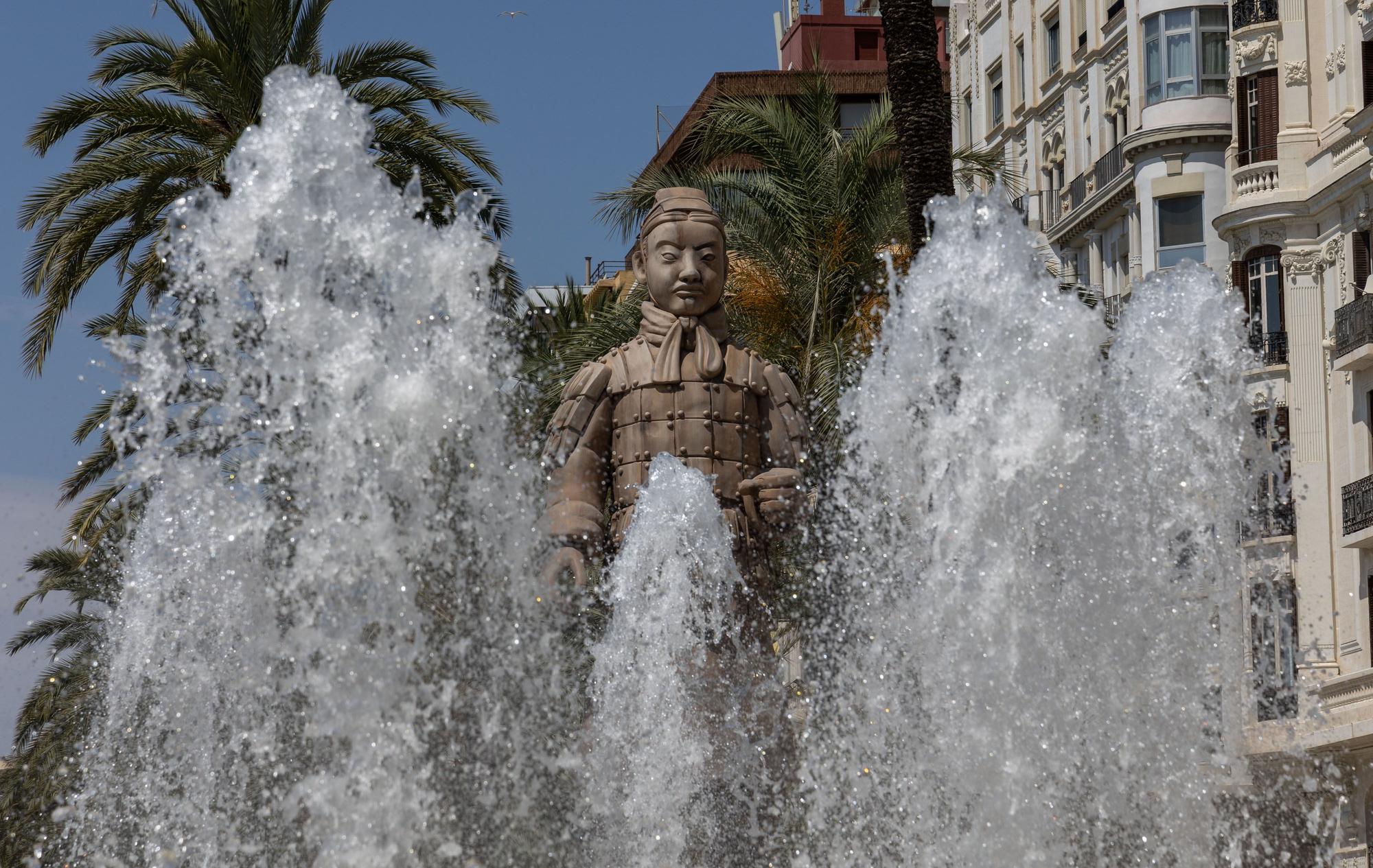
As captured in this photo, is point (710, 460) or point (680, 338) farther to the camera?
point (680, 338)

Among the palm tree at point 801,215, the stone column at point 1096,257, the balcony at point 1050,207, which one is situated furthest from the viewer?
the balcony at point 1050,207

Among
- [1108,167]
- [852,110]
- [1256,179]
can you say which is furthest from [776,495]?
[852,110]

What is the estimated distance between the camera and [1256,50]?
36594mm

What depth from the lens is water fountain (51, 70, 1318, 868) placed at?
9.91 meters

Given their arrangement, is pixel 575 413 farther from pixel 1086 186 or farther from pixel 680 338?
pixel 1086 186

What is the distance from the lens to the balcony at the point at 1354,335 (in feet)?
108

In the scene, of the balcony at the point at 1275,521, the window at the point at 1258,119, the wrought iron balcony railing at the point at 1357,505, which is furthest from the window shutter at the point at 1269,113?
the wrought iron balcony railing at the point at 1357,505

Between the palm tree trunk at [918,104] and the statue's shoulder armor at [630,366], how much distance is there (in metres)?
7.15

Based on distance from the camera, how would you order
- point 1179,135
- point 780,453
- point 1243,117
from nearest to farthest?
1. point 780,453
2. point 1243,117
3. point 1179,135

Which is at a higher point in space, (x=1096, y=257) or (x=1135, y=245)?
(x=1096, y=257)

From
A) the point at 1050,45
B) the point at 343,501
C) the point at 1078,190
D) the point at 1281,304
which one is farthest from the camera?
the point at 1050,45

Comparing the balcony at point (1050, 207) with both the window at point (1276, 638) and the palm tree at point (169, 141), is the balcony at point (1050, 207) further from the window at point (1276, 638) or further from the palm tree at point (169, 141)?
the palm tree at point (169, 141)

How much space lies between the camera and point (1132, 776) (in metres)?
11.0

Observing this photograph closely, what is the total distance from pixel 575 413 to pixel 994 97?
40.0 meters
